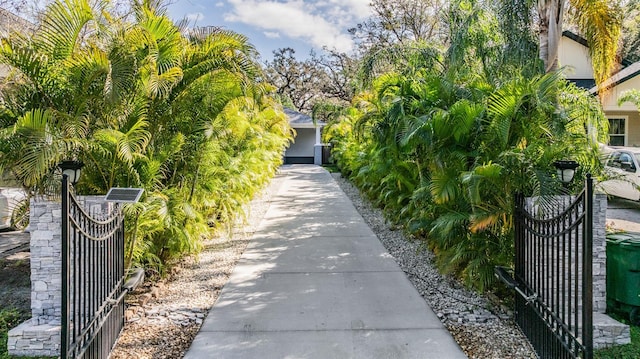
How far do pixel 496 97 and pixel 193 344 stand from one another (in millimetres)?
3941

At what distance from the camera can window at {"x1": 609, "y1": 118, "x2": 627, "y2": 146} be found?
1830 cm

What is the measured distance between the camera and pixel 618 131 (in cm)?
1847

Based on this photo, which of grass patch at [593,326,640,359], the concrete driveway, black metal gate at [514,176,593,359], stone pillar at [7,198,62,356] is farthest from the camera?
the concrete driveway

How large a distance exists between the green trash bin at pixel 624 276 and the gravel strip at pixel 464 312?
1.07 meters

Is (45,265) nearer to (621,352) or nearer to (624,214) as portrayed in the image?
(621,352)

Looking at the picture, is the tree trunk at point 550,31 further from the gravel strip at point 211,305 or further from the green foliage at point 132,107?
the green foliage at point 132,107

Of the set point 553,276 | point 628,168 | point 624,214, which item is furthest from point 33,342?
point 628,168

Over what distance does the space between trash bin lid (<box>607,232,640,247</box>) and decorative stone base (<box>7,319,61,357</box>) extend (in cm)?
539

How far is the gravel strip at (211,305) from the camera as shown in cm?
386

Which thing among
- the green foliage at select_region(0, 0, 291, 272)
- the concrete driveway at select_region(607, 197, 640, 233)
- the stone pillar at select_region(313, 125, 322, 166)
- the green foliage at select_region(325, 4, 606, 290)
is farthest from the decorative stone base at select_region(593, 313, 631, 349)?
the stone pillar at select_region(313, 125, 322, 166)

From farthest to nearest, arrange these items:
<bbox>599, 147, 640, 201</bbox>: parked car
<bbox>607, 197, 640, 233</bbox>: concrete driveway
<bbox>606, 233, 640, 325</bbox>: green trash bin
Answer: <bbox>599, 147, 640, 201</bbox>: parked car, <bbox>607, 197, 640, 233</bbox>: concrete driveway, <bbox>606, 233, 640, 325</bbox>: green trash bin

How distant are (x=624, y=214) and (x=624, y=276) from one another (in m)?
7.69

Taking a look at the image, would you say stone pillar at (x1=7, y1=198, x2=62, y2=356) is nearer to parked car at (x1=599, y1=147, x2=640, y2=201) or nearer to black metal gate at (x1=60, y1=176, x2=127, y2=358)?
black metal gate at (x1=60, y1=176, x2=127, y2=358)

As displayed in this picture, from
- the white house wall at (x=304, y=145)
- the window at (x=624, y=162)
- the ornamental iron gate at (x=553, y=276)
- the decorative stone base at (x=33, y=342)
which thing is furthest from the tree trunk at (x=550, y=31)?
the white house wall at (x=304, y=145)
